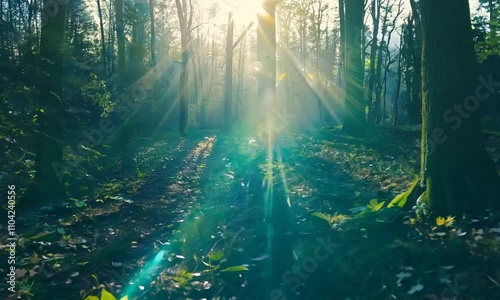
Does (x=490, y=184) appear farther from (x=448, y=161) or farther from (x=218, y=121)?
(x=218, y=121)

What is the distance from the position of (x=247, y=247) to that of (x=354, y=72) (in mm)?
14534

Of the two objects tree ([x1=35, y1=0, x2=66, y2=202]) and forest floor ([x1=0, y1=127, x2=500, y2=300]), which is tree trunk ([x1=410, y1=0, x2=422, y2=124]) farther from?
tree ([x1=35, y1=0, x2=66, y2=202])

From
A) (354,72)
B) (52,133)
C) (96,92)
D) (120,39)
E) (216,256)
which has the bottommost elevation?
(216,256)

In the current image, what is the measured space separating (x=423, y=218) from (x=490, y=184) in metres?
0.94

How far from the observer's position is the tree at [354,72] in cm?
1766

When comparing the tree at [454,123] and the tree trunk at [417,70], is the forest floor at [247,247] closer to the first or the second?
the tree at [454,123]

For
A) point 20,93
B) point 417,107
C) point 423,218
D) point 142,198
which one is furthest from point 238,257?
point 417,107

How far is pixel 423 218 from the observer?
499 cm

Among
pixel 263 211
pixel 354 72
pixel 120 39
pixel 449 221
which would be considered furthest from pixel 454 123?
pixel 120 39

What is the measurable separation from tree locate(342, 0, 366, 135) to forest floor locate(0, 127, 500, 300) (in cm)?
828

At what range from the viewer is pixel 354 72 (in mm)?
18062

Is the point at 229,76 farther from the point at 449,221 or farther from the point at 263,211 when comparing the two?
the point at 449,221

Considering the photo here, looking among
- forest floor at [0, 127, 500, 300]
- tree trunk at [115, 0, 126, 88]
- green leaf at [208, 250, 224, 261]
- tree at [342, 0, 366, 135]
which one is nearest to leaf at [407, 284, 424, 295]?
forest floor at [0, 127, 500, 300]

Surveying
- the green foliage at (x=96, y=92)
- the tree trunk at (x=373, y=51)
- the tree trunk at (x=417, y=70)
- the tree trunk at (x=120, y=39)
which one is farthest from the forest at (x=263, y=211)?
the tree trunk at (x=373, y=51)
